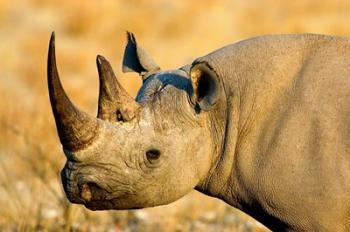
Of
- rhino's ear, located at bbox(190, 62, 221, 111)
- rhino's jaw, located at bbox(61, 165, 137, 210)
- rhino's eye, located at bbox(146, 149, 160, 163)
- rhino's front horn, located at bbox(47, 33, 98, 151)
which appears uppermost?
rhino's ear, located at bbox(190, 62, 221, 111)

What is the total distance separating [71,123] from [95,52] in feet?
60.1

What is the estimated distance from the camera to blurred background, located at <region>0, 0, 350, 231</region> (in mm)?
10453

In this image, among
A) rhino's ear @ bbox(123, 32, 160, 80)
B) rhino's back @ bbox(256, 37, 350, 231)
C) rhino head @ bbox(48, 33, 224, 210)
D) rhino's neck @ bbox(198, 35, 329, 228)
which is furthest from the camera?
rhino's ear @ bbox(123, 32, 160, 80)

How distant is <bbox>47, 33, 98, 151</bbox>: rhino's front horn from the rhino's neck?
88 cm

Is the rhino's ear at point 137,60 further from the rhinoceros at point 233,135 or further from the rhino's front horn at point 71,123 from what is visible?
the rhino's front horn at point 71,123

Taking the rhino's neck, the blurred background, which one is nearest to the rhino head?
the rhino's neck

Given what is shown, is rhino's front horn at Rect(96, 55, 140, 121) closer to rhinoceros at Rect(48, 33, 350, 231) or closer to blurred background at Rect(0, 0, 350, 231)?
rhinoceros at Rect(48, 33, 350, 231)

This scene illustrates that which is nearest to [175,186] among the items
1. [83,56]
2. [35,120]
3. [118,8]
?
[35,120]

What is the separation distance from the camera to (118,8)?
3059cm

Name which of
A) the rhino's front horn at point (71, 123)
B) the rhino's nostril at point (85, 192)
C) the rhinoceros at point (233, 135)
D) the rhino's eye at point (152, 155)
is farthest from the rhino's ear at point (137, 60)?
the rhino's nostril at point (85, 192)

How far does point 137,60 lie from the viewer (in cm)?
812

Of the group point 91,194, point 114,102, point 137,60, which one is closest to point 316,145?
point 114,102

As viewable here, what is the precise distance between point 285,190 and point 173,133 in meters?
0.83

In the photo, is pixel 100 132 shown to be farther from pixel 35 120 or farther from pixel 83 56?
pixel 83 56
